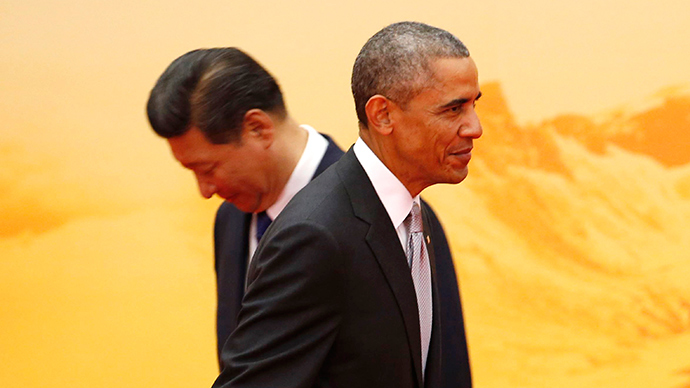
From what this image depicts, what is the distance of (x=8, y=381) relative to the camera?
Result: 3.38m

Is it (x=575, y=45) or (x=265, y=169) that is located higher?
(x=575, y=45)

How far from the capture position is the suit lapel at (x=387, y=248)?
1209 mm

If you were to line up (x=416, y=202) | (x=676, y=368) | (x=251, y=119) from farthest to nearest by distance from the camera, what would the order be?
(x=676, y=368), (x=251, y=119), (x=416, y=202)

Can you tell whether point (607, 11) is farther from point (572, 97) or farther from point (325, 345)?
point (325, 345)

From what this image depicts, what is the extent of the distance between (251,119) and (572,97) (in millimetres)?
2152

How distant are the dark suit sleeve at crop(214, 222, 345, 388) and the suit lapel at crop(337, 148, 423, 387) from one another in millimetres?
83

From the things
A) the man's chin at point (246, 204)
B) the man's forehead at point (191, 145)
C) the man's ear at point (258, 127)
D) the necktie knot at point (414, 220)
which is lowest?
the necktie knot at point (414, 220)

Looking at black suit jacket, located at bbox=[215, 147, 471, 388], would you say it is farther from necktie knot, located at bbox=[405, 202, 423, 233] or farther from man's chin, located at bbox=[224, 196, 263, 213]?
man's chin, located at bbox=[224, 196, 263, 213]

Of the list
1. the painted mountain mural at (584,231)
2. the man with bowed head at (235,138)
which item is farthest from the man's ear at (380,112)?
the painted mountain mural at (584,231)

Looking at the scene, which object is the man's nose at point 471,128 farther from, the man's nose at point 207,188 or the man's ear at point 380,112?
the man's nose at point 207,188

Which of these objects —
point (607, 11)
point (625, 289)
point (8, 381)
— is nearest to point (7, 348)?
point (8, 381)

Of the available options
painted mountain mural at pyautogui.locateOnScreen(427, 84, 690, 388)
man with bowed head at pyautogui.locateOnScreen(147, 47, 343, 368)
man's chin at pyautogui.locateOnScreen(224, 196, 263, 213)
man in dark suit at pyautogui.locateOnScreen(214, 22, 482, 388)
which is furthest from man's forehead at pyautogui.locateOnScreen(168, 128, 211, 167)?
painted mountain mural at pyautogui.locateOnScreen(427, 84, 690, 388)

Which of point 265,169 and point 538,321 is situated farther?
point 538,321

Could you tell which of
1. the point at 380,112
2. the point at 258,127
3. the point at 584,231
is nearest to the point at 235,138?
the point at 258,127
